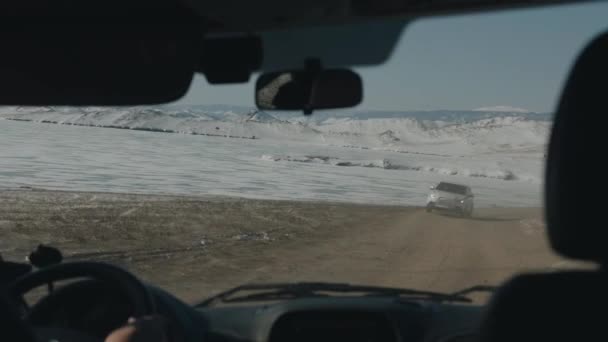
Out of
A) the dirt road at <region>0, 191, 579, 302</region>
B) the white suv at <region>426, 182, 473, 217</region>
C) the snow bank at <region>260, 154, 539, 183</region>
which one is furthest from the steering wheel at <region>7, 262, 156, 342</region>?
the snow bank at <region>260, 154, 539, 183</region>

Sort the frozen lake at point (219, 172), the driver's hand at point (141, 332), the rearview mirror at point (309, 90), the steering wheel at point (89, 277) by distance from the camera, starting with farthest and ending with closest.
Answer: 1. the frozen lake at point (219, 172)
2. the rearview mirror at point (309, 90)
3. the steering wheel at point (89, 277)
4. the driver's hand at point (141, 332)

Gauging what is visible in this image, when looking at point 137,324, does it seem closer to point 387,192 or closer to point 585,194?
point 585,194

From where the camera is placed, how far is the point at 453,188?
1897cm

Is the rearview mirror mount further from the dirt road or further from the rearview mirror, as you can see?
the dirt road

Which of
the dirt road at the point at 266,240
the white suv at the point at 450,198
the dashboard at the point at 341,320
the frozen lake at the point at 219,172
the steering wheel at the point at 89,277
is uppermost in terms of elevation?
the steering wheel at the point at 89,277

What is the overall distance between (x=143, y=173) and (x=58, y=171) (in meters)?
3.07

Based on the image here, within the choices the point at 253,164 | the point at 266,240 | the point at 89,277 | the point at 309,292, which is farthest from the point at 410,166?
the point at 89,277

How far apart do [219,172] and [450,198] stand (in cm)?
1282

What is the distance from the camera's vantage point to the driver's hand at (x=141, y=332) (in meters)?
2.08

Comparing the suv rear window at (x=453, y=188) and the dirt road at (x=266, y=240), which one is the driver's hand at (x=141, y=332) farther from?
the suv rear window at (x=453, y=188)

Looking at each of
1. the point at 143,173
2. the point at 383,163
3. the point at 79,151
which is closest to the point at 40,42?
the point at 143,173

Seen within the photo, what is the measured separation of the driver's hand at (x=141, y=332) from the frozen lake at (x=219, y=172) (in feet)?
52.1

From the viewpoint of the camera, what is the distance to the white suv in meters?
18.2

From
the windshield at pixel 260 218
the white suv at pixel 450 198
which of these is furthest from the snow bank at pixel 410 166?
the white suv at pixel 450 198
